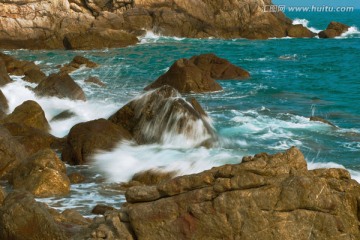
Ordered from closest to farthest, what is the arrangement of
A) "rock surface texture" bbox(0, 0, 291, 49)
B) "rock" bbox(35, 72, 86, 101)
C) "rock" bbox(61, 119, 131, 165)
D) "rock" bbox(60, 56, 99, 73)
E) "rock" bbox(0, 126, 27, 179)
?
"rock" bbox(0, 126, 27, 179) < "rock" bbox(61, 119, 131, 165) < "rock" bbox(35, 72, 86, 101) < "rock" bbox(60, 56, 99, 73) < "rock surface texture" bbox(0, 0, 291, 49)

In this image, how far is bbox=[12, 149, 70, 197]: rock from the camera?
9.98 m

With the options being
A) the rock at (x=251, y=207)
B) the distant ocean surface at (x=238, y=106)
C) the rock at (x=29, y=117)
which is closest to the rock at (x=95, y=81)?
the distant ocean surface at (x=238, y=106)

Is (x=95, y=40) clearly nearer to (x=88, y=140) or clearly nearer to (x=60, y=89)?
(x=60, y=89)

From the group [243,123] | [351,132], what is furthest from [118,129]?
[351,132]

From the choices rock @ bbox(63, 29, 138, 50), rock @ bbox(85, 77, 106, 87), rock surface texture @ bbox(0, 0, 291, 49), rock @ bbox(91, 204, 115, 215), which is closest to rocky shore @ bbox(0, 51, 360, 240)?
rock @ bbox(91, 204, 115, 215)

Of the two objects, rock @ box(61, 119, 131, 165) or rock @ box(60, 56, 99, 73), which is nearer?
rock @ box(61, 119, 131, 165)

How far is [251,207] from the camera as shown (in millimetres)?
5465

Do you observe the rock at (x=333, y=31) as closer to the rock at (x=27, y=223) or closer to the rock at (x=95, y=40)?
the rock at (x=95, y=40)

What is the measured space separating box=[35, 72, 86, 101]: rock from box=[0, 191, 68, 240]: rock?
1197cm

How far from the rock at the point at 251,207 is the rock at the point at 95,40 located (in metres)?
37.0

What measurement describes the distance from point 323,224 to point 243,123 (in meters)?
11.7

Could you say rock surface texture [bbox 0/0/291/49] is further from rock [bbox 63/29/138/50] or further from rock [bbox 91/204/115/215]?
rock [bbox 91/204/115/215]

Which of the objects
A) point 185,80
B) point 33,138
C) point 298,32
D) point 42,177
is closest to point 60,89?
point 185,80

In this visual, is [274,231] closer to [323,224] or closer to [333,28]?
[323,224]
